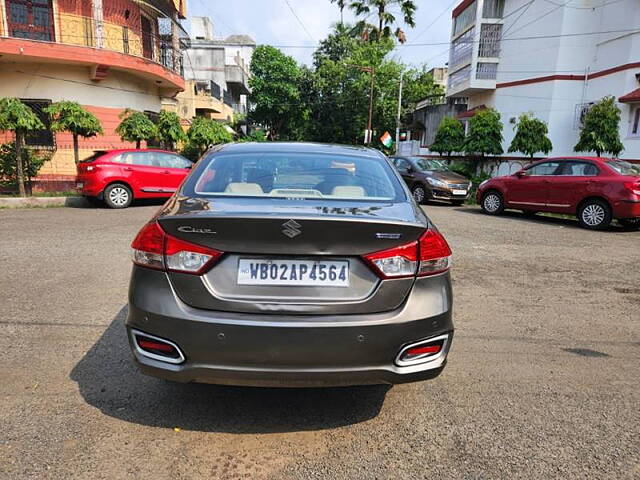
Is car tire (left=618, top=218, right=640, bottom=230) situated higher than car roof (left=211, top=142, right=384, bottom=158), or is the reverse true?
car roof (left=211, top=142, right=384, bottom=158)

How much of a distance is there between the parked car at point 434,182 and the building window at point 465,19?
1361cm

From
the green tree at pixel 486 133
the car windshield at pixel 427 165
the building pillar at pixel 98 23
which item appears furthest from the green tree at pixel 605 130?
the building pillar at pixel 98 23

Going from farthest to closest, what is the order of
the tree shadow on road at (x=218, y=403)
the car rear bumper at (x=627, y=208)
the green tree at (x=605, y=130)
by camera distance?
the green tree at (x=605, y=130) < the car rear bumper at (x=627, y=208) < the tree shadow on road at (x=218, y=403)

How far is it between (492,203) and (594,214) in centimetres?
292

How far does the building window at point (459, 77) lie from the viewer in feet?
82.7

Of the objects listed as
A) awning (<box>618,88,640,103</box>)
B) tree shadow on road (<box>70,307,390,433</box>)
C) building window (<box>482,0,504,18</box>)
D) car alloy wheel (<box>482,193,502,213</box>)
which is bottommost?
tree shadow on road (<box>70,307,390,433</box>)

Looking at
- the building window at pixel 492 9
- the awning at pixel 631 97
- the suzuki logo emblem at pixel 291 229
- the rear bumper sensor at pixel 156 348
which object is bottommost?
the rear bumper sensor at pixel 156 348

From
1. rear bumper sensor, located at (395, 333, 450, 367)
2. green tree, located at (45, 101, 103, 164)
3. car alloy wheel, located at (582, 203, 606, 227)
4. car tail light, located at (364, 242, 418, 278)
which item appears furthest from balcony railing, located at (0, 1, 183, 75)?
rear bumper sensor, located at (395, 333, 450, 367)

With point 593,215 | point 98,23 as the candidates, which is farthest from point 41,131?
point 593,215

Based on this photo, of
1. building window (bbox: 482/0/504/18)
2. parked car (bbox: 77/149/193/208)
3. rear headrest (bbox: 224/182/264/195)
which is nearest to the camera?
rear headrest (bbox: 224/182/264/195)

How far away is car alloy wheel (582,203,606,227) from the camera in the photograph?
10086mm

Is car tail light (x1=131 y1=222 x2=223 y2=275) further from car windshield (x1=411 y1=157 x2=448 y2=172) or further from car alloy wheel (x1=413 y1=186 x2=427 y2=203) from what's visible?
car windshield (x1=411 y1=157 x2=448 y2=172)

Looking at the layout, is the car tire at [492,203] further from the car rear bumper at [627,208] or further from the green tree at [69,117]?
the green tree at [69,117]

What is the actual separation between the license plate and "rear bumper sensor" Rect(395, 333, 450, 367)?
18.8 inches
